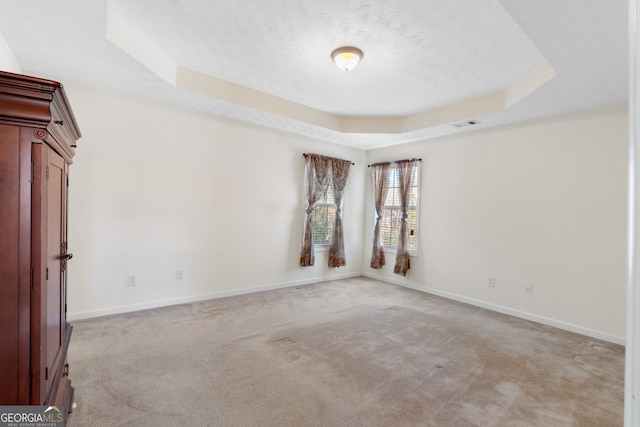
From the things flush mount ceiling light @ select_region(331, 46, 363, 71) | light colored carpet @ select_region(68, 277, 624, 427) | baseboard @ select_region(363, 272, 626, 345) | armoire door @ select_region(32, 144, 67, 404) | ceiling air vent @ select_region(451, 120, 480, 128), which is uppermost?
flush mount ceiling light @ select_region(331, 46, 363, 71)

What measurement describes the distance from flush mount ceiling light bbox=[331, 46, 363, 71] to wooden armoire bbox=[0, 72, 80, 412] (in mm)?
2204

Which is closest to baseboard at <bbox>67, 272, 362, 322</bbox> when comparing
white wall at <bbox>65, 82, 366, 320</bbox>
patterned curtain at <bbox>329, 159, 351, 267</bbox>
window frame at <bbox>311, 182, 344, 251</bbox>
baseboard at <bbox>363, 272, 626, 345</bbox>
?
white wall at <bbox>65, 82, 366, 320</bbox>

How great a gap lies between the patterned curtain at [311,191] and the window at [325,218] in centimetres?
18

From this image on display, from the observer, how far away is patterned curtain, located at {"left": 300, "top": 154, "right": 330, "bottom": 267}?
5.13m

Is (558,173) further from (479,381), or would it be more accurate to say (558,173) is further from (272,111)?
(272,111)

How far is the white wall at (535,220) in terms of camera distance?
3309mm

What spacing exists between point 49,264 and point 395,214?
4.94 m

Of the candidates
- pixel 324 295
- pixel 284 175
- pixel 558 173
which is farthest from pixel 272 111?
pixel 558 173

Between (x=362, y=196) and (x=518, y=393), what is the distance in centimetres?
427

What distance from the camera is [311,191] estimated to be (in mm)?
5203

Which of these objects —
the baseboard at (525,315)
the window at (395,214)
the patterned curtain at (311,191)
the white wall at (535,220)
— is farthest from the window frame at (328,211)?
the white wall at (535,220)

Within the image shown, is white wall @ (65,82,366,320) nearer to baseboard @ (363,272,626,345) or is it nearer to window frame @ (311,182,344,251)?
window frame @ (311,182,344,251)

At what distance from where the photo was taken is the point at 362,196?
20.1 feet

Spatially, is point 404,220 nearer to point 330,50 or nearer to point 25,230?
point 330,50
